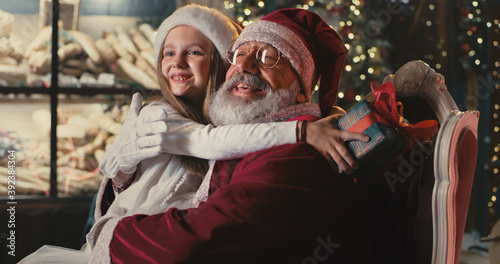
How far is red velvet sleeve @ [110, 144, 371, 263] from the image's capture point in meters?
1.34

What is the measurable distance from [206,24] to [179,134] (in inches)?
22.1

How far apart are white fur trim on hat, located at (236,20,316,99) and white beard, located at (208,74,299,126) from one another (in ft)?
0.25

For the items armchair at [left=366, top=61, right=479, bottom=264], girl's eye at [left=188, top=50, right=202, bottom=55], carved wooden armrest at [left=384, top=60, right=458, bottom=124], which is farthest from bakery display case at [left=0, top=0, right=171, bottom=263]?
armchair at [left=366, top=61, right=479, bottom=264]

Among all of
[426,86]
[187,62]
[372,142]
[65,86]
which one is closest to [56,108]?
[65,86]

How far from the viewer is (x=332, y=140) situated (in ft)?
4.62

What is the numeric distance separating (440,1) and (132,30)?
3389mm

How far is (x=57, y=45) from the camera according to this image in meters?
4.36

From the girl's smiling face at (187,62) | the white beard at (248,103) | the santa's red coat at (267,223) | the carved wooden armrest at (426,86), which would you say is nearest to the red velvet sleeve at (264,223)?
the santa's red coat at (267,223)

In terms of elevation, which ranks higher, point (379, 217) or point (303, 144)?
point (303, 144)

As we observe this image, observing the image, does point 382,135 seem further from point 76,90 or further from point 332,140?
point 76,90

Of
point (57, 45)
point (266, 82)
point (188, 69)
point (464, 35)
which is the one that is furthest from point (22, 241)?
point (464, 35)

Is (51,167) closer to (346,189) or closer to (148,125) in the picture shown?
(148,125)

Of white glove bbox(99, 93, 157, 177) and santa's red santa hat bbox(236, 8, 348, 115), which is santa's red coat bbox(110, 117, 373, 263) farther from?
santa's red santa hat bbox(236, 8, 348, 115)

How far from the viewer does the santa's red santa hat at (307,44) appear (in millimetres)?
1759
